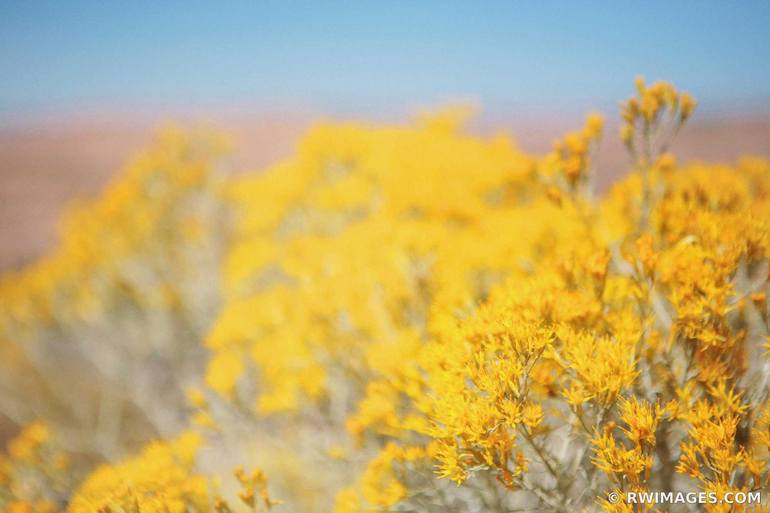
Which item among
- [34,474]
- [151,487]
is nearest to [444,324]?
[151,487]

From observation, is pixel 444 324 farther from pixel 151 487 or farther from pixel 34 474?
pixel 34 474

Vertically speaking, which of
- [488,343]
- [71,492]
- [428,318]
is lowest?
[71,492]

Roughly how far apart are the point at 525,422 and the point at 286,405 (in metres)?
2.30

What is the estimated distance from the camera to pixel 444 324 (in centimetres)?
229

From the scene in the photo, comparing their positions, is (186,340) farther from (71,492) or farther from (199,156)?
(71,492)

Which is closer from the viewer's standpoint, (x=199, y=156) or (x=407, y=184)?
(x=407, y=184)

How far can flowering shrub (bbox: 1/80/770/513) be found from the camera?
183cm

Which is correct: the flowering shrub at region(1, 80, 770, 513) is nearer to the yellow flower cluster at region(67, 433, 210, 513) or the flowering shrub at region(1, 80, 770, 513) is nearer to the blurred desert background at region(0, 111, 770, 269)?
the yellow flower cluster at region(67, 433, 210, 513)

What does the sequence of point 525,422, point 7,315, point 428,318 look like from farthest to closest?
1. point 7,315
2. point 428,318
3. point 525,422

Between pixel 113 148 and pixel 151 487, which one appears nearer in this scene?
pixel 151 487

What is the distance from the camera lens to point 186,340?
8039 mm

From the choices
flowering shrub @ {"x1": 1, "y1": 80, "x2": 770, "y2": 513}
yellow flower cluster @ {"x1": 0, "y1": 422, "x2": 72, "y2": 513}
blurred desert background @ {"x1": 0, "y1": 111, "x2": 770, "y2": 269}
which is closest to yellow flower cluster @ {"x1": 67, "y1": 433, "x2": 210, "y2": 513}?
flowering shrub @ {"x1": 1, "y1": 80, "x2": 770, "y2": 513}

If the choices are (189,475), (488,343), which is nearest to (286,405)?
(189,475)

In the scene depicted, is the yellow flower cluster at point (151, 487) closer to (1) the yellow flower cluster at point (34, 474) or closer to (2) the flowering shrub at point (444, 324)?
(2) the flowering shrub at point (444, 324)
